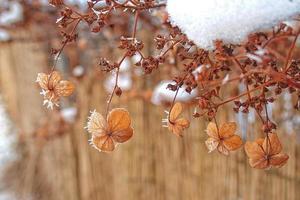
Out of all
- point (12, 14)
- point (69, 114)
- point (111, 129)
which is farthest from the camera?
point (69, 114)

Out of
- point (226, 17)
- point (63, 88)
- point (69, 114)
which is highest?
point (69, 114)

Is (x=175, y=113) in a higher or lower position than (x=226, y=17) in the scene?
lower

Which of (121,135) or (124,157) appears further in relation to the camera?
(124,157)

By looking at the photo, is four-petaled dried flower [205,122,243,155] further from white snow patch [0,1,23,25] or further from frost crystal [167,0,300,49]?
white snow patch [0,1,23,25]

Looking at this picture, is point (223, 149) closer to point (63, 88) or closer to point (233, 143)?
point (233, 143)

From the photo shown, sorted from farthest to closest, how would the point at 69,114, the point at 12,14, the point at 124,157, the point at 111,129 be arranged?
1. the point at 69,114
2. the point at 124,157
3. the point at 12,14
4. the point at 111,129

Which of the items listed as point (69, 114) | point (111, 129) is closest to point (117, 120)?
point (111, 129)

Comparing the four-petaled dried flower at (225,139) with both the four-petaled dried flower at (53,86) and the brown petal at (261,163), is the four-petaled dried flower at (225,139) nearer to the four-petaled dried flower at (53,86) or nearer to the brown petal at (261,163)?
the brown petal at (261,163)

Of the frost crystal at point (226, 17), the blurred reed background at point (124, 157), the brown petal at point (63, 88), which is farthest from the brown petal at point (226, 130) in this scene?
the blurred reed background at point (124, 157)
